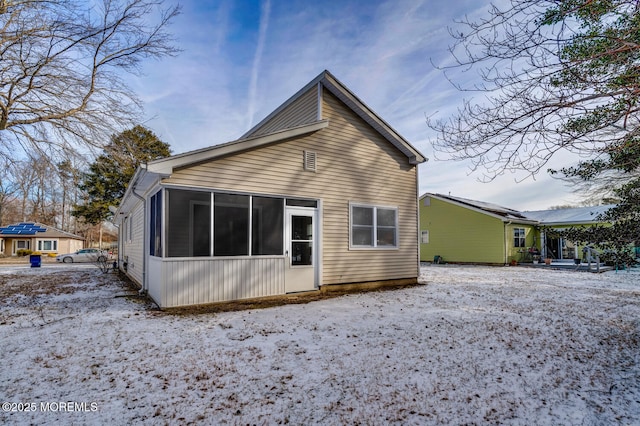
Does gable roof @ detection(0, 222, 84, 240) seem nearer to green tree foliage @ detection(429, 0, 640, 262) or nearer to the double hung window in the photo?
the double hung window

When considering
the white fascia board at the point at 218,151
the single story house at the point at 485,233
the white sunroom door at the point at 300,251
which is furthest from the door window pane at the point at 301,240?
the single story house at the point at 485,233

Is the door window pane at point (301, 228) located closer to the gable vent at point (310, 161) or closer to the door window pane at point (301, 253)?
the door window pane at point (301, 253)

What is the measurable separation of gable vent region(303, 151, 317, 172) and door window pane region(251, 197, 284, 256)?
117cm

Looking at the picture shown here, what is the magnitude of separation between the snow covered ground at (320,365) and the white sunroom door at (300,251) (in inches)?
47.9

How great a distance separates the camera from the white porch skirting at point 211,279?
21.1 ft

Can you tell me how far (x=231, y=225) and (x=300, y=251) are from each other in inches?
78.5

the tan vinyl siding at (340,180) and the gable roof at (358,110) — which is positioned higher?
the gable roof at (358,110)

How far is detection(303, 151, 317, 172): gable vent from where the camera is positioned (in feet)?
27.4

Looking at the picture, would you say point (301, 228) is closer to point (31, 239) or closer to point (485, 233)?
point (485, 233)

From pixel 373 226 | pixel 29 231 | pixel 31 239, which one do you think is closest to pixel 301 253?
pixel 373 226

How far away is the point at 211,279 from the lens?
6.85 meters

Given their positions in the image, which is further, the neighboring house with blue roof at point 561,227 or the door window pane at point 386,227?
the neighboring house with blue roof at point 561,227

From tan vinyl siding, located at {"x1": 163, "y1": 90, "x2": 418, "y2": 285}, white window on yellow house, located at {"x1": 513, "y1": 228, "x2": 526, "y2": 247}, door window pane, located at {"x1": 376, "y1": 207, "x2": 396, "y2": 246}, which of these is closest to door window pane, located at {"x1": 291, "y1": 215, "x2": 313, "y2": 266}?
tan vinyl siding, located at {"x1": 163, "y1": 90, "x2": 418, "y2": 285}

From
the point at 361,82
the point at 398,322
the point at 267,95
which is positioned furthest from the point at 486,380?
the point at 267,95
